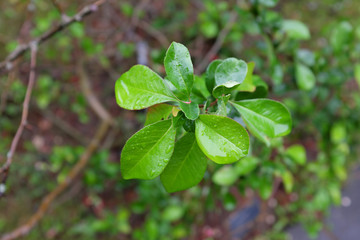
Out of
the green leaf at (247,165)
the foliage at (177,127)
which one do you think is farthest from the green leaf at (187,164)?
the green leaf at (247,165)

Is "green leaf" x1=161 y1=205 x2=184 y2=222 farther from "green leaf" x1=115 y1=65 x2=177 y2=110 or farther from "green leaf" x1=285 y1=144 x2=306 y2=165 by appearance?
"green leaf" x1=115 y1=65 x2=177 y2=110

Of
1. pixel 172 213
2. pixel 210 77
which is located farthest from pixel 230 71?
pixel 172 213

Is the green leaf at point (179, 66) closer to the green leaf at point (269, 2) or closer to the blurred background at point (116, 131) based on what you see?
the green leaf at point (269, 2)

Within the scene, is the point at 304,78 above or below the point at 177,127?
below

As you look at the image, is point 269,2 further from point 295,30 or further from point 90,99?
point 90,99

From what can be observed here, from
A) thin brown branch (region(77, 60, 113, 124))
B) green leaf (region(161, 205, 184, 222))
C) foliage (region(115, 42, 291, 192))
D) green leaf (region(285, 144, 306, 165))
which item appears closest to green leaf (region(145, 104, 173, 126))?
foliage (region(115, 42, 291, 192))
